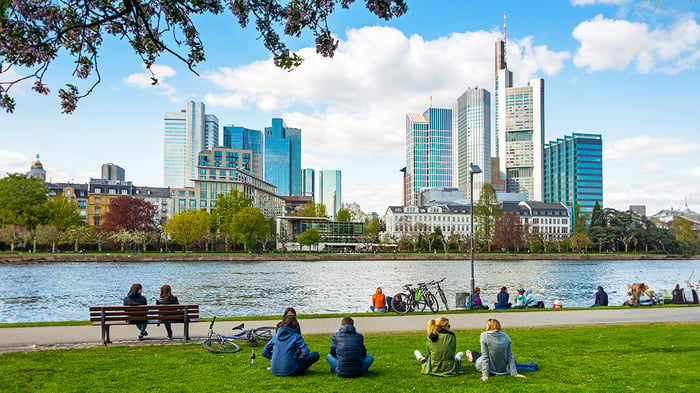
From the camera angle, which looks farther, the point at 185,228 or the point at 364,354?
the point at 185,228

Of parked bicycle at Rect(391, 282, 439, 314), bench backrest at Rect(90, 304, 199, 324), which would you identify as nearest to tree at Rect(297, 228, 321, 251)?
parked bicycle at Rect(391, 282, 439, 314)

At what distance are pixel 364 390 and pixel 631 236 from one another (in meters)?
→ 149

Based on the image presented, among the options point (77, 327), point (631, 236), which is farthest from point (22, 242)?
point (631, 236)

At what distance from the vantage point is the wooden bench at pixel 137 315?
14.1m

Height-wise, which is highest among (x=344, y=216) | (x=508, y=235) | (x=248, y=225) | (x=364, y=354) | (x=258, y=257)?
(x=344, y=216)

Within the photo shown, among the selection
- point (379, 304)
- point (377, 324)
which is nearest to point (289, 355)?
point (377, 324)

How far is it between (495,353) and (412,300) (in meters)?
12.7

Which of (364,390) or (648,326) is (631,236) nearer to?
(648,326)

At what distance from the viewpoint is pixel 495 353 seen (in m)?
10.5

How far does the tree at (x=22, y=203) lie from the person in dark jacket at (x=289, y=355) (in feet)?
333

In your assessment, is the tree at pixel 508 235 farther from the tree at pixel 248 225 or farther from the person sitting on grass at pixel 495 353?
the person sitting on grass at pixel 495 353

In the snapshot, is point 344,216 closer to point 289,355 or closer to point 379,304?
point 379,304

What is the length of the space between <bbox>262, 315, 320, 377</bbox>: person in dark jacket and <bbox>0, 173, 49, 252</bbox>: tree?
101 metres

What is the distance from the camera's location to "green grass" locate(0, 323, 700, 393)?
9516mm
